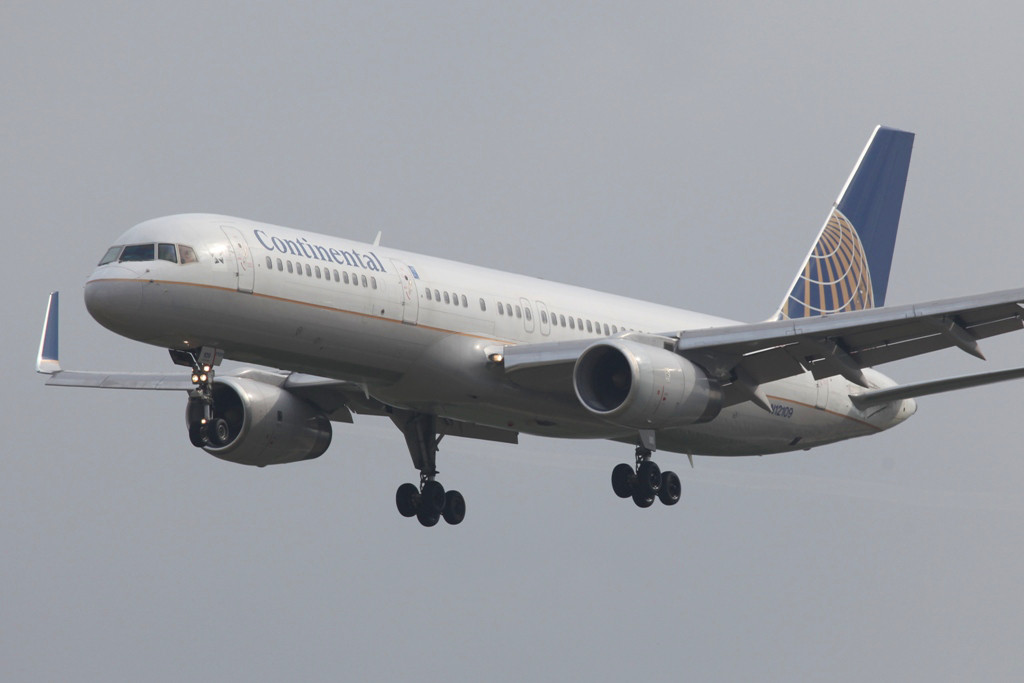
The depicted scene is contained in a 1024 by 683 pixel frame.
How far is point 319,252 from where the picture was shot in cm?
3500

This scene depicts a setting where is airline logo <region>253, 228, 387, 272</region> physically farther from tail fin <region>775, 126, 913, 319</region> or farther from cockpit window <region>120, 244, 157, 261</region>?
tail fin <region>775, 126, 913, 319</region>

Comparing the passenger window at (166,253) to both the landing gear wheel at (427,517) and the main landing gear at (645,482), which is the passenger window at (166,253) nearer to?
the landing gear wheel at (427,517)

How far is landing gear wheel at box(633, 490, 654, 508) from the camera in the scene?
42.1 m

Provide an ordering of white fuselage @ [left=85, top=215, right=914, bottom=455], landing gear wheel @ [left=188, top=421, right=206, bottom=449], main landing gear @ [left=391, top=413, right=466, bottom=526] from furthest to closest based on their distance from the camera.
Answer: main landing gear @ [left=391, top=413, right=466, bottom=526]
landing gear wheel @ [left=188, top=421, right=206, bottom=449]
white fuselage @ [left=85, top=215, right=914, bottom=455]

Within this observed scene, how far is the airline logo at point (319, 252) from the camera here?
34.4 meters

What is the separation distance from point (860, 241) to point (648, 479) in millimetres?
11575

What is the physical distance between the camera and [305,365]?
116 feet

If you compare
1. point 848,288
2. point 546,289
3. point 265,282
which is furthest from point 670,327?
point 265,282

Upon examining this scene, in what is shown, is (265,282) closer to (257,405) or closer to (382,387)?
(382,387)

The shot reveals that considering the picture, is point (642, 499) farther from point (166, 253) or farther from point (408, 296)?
point (166, 253)

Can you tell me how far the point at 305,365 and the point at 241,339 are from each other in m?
1.80

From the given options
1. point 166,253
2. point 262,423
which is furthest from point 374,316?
point 262,423

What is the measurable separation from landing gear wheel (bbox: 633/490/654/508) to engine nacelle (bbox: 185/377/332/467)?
7.72m

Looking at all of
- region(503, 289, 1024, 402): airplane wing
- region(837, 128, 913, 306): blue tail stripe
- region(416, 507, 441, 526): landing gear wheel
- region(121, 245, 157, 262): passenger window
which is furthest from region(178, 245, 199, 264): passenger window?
region(837, 128, 913, 306): blue tail stripe
